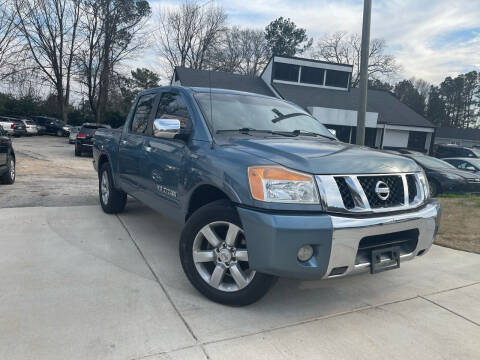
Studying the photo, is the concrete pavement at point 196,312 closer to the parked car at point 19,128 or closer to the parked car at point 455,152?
the parked car at point 455,152

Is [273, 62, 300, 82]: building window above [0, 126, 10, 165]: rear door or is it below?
above

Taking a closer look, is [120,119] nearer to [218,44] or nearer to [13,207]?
[218,44]

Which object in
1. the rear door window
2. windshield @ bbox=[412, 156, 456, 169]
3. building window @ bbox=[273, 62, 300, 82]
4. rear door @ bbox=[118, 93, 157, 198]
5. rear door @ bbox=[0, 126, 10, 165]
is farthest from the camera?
building window @ bbox=[273, 62, 300, 82]

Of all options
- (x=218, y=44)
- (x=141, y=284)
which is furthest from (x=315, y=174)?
(x=218, y=44)

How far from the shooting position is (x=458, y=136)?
5644 cm

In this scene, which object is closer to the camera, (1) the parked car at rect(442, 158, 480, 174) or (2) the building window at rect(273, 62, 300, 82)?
(1) the parked car at rect(442, 158, 480, 174)

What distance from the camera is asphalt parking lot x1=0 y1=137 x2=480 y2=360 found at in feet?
8.34

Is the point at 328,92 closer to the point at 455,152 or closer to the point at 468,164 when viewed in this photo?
the point at 455,152

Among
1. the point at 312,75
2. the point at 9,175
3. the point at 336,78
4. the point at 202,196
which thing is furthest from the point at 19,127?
the point at 202,196

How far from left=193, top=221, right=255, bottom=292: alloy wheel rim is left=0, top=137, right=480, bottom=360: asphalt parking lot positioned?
221mm

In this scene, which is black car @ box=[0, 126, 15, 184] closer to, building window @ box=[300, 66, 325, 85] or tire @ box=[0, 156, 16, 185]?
tire @ box=[0, 156, 16, 185]

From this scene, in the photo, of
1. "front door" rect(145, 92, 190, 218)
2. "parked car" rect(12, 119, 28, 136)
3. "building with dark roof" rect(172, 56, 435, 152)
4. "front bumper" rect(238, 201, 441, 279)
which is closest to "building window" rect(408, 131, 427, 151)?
"building with dark roof" rect(172, 56, 435, 152)

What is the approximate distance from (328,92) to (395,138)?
238 inches

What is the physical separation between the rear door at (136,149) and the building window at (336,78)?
2582cm
